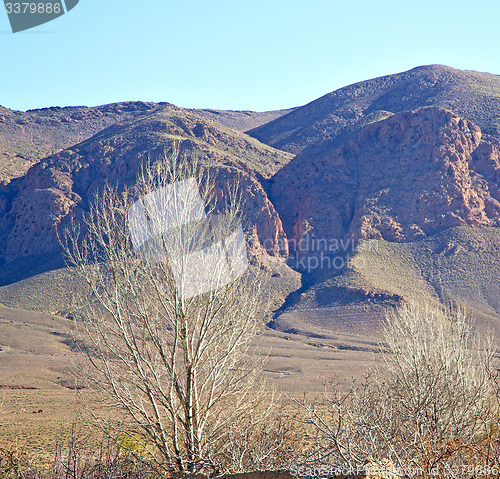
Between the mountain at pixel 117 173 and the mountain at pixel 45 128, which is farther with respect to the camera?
the mountain at pixel 45 128

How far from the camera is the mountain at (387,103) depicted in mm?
99562

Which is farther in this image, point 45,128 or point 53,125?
point 53,125

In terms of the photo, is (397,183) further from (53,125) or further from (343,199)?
(53,125)

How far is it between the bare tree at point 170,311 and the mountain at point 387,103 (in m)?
91.1

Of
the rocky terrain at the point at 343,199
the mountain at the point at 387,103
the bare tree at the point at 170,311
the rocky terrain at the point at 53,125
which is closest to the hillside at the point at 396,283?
the rocky terrain at the point at 343,199

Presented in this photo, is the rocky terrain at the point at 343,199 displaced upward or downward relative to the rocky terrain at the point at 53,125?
downward

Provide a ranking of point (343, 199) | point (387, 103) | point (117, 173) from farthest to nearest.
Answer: point (387, 103) → point (117, 173) → point (343, 199)

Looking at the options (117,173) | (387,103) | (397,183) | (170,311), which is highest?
(387,103)

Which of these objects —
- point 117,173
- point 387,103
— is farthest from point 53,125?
point 387,103

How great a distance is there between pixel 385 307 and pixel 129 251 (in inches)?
2212

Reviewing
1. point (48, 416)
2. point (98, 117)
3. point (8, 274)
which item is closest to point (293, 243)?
point (8, 274)

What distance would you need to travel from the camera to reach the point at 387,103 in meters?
129

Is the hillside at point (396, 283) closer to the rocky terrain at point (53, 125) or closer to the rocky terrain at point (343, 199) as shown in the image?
the rocky terrain at point (343, 199)

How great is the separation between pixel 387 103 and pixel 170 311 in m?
128
